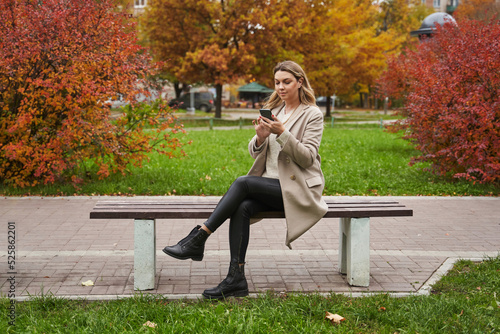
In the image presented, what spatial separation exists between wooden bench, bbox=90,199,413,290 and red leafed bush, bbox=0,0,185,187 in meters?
3.77

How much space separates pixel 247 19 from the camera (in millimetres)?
24672

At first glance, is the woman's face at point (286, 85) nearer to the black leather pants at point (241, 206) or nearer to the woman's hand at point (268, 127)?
the woman's hand at point (268, 127)

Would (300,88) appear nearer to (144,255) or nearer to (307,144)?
(307,144)

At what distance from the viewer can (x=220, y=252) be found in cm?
547

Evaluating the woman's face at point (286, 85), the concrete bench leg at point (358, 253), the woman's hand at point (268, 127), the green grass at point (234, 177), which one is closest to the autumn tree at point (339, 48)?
the green grass at point (234, 177)

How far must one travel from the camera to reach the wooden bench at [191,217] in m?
4.24

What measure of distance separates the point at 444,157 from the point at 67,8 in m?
6.68

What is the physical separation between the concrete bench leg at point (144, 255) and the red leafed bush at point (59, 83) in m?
3.93

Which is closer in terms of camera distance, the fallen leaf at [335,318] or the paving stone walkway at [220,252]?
the fallen leaf at [335,318]

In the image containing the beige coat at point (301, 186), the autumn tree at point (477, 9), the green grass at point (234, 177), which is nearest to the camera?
the beige coat at point (301, 186)

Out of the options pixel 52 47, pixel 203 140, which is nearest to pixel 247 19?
pixel 203 140

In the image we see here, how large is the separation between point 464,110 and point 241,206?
5.77m

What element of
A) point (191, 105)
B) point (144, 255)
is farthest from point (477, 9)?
point (144, 255)

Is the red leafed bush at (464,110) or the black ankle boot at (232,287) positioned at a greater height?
the red leafed bush at (464,110)
